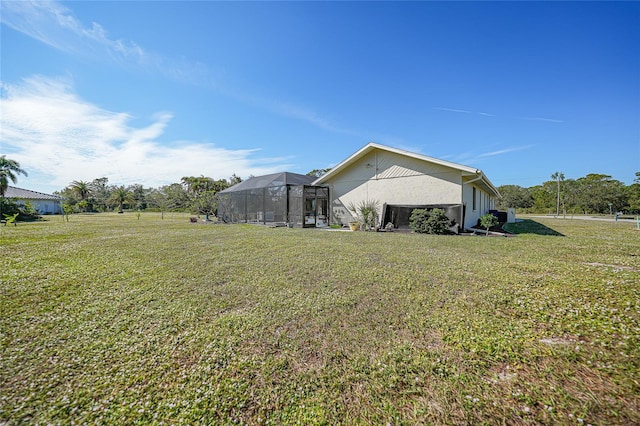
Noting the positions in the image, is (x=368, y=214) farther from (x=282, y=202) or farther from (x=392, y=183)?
(x=282, y=202)

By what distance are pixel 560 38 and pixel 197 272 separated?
50.2 ft

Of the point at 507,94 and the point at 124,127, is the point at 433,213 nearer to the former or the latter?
the point at 507,94

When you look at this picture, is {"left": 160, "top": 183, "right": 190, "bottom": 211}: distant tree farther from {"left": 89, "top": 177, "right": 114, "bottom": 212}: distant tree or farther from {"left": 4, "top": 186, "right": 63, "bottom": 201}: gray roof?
{"left": 89, "top": 177, "right": 114, "bottom": 212}: distant tree

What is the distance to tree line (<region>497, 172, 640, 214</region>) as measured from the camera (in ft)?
108

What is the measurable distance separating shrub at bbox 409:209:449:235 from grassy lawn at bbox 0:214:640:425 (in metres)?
5.54

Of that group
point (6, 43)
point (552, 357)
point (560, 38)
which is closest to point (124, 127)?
point (6, 43)

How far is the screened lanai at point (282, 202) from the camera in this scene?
568 inches

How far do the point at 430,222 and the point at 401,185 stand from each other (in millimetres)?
2736

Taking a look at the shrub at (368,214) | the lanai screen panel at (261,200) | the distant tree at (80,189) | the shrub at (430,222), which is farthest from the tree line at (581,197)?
the distant tree at (80,189)

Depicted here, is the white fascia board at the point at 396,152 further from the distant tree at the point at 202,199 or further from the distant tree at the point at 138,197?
the distant tree at the point at 138,197

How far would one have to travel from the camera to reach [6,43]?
745 cm

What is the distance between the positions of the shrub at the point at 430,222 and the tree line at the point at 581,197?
94.5ft

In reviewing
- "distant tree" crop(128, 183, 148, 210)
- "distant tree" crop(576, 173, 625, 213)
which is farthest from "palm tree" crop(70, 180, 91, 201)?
"distant tree" crop(576, 173, 625, 213)

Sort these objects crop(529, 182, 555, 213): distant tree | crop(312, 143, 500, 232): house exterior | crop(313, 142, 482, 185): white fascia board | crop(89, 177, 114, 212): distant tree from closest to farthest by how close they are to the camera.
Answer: crop(313, 142, 482, 185): white fascia board, crop(312, 143, 500, 232): house exterior, crop(529, 182, 555, 213): distant tree, crop(89, 177, 114, 212): distant tree
